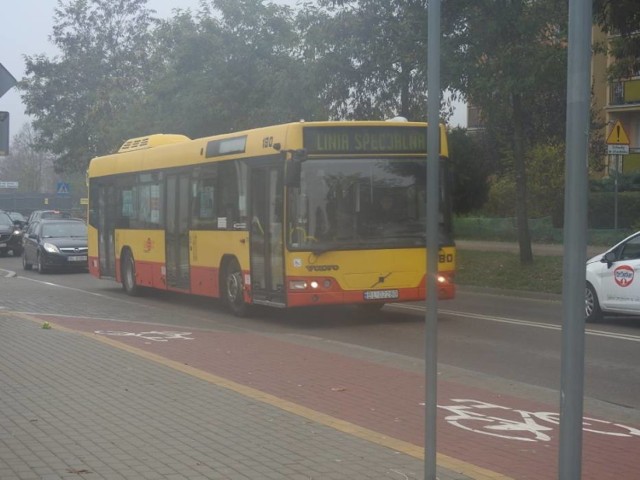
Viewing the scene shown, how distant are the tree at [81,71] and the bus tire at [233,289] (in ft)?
136

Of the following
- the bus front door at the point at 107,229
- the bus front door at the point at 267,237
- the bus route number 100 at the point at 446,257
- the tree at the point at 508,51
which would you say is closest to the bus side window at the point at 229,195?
the bus front door at the point at 267,237

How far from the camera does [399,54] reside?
933 inches

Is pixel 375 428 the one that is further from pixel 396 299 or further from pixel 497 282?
pixel 497 282

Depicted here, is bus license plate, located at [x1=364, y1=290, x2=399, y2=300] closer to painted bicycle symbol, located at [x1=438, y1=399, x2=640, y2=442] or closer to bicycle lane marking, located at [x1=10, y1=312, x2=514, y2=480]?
bicycle lane marking, located at [x1=10, y1=312, x2=514, y2=480]

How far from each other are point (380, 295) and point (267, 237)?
195 cm

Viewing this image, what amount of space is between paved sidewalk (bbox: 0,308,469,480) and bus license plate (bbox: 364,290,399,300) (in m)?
5.69

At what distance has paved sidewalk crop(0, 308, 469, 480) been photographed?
642cm

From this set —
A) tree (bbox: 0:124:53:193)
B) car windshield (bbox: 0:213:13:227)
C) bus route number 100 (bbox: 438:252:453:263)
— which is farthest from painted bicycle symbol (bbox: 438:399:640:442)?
tree (bbox: 0:124:53:193)

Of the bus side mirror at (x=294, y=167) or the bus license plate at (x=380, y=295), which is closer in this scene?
the bus side mirror at (x=294, y=167)

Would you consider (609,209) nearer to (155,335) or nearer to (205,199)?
(205,199)

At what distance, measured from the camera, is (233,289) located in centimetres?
1741

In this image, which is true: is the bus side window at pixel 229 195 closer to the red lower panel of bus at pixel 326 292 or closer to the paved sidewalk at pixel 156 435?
Result: the red lower panel of bus at pixel 326 292

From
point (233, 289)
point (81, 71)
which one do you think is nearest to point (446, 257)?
point (233, 289)

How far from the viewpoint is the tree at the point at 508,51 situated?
21594 millimetres
